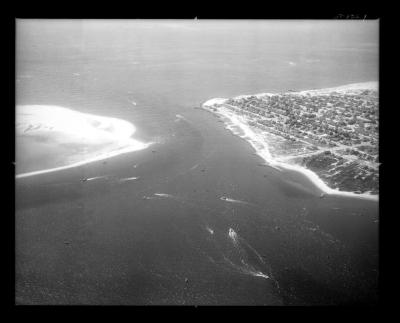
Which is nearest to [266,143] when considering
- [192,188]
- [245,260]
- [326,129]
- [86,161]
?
[326,129]

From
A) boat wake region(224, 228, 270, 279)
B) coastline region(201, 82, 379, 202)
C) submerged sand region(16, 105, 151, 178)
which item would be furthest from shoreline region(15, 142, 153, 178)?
boat wake region(224, 228, 270, 279)

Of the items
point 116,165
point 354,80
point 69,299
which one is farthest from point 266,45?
point 69,299

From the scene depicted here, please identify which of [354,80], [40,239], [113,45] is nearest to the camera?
[40,239]

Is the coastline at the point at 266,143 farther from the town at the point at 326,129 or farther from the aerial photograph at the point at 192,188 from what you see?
the town at the point at 326,129
